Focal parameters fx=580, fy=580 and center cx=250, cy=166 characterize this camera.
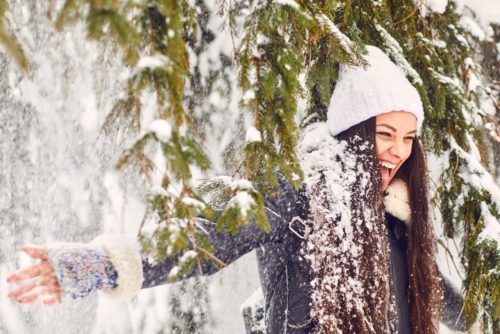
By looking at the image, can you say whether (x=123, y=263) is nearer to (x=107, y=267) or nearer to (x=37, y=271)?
(x=107, y=267)

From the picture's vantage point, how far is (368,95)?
212 centimetres

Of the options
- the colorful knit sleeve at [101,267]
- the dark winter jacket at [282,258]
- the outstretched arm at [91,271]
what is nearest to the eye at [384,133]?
the dark winter jacket at [282,258]

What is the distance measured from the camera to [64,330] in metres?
4.37

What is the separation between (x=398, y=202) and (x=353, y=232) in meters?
0.47

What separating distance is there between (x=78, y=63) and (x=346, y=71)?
2.68 m

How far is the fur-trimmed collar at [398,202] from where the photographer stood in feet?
7.68

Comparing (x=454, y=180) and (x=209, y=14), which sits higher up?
(x=209, y=14)

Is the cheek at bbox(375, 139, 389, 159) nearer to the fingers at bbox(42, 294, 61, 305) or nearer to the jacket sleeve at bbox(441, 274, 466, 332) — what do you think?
the jacket sleeve at bbox(441, 274, 466, 332)

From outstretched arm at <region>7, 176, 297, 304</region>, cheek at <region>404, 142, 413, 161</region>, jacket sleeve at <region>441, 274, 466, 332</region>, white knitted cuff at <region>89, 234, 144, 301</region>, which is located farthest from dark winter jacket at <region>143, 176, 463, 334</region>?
jacket sleeve at <region>441, 274, 466, 332</region>

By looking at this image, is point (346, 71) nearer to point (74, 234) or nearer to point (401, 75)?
point (401, 75)

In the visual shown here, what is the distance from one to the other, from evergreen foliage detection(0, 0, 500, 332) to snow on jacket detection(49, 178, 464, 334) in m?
0.09

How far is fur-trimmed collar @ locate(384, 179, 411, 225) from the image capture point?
7.68 ft

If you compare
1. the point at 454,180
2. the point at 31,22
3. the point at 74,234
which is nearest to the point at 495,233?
the point at 454,180

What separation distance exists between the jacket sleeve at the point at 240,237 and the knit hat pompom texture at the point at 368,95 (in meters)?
0.41
